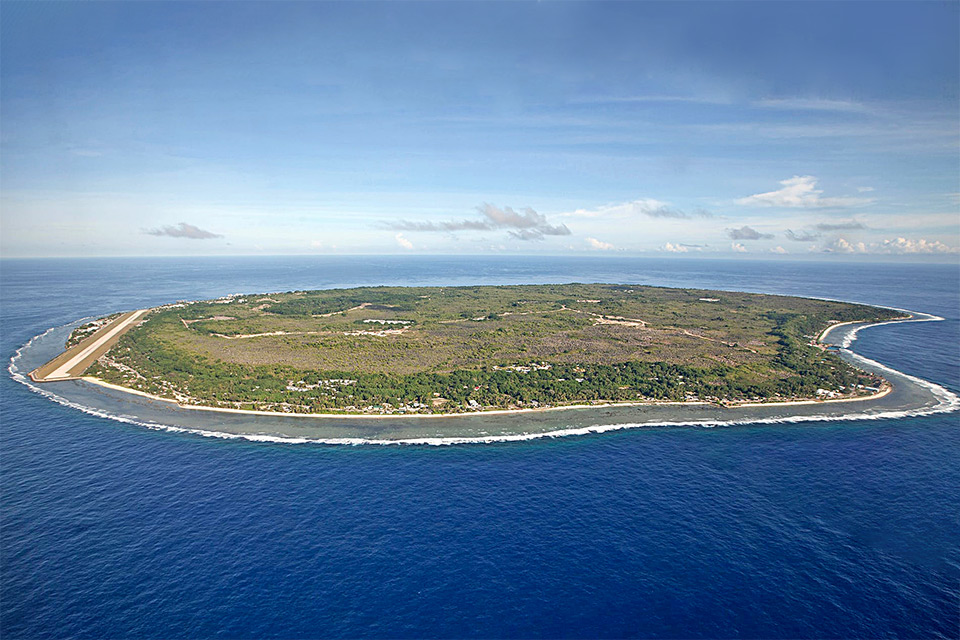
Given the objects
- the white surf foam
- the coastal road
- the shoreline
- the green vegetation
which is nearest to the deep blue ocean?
the white surf foam

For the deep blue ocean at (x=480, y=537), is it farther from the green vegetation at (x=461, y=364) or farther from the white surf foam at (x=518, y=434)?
the green vegetation at (x=461, y=364)

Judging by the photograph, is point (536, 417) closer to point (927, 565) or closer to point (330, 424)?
point (330, 424)

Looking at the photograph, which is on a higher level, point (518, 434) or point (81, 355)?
point (81, 355)

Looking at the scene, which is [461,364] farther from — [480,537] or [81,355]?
[81,355]

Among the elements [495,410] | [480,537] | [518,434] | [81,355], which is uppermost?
[81,355]

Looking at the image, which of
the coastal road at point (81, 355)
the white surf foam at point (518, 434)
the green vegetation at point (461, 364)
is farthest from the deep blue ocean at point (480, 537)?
the coastal road at point (81, 355)

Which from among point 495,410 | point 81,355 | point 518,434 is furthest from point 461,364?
point 81,355
